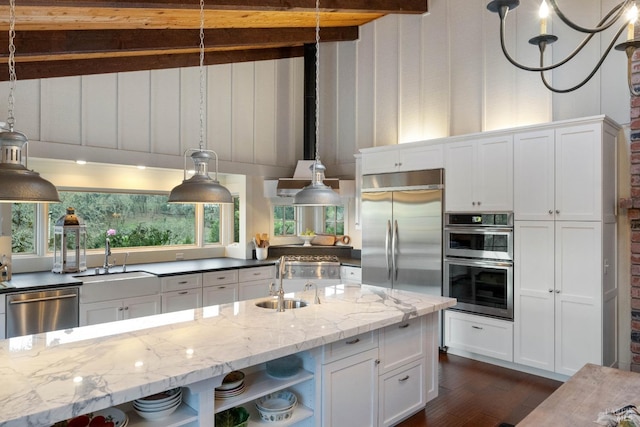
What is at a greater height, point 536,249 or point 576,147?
point 576,147

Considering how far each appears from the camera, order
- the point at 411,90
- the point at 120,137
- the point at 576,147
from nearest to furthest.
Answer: the point at 576,147
the point at 120,137
the point at 411,90

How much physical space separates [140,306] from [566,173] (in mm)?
4282

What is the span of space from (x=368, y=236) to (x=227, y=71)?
2.86 metres

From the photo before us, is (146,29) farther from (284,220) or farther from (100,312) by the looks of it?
(284,220)

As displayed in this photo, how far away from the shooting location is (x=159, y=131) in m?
4.79

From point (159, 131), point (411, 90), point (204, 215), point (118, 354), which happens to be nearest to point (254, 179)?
point (204, 215)

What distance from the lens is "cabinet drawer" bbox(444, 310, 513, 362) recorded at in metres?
4.02

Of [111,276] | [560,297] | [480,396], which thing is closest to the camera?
[480,396]

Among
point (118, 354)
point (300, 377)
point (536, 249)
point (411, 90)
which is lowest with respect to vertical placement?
point (300, 377)

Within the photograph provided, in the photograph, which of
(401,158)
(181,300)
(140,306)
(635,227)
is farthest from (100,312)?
(635,227)

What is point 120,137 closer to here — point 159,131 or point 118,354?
point 159,131

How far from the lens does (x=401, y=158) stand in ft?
15.8

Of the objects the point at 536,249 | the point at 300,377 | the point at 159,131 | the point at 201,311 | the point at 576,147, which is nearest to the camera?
the point at 300,377

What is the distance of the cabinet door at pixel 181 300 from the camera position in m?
4.35
